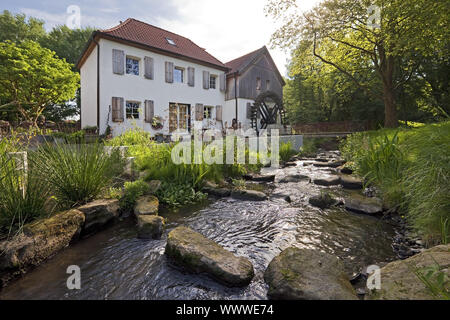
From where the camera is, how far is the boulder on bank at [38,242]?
1693 mm

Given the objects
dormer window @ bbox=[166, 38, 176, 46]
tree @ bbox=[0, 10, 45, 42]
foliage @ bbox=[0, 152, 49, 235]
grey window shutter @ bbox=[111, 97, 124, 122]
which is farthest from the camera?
tree @ bbox=[0, 10, 45, 42]

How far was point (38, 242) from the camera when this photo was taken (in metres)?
1.89

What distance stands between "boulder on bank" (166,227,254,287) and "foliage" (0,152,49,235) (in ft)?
4.35

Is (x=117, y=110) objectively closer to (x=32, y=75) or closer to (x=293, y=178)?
(x=32, y=75)

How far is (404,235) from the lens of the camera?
2.41 metres

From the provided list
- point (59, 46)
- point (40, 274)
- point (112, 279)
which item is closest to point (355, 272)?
point (112, 279)

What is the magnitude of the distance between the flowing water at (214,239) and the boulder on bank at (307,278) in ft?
0.46

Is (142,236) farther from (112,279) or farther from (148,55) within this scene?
(148,55)

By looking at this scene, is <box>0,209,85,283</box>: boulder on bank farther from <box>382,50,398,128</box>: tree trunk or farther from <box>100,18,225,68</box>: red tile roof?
<box>382,50,398,128</box>: tree trunk

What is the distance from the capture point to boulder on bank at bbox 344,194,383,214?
122 inches

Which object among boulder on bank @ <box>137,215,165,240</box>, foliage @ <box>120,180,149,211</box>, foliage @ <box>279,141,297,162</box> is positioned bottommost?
boulder on bank @ <box>137,215,165,240</box>

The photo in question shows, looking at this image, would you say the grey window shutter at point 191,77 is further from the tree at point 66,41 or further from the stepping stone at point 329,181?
the tree at point 66,41

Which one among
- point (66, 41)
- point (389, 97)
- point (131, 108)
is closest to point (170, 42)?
point (131, 108)

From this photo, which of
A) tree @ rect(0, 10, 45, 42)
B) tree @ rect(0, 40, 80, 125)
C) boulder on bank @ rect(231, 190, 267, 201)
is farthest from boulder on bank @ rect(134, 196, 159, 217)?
tree @ rect(0, 10, 45, 42)
